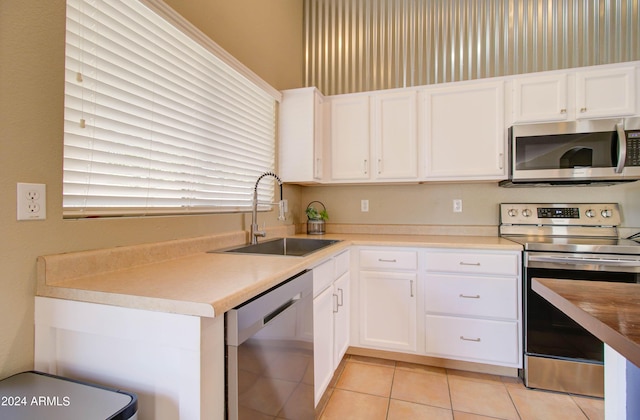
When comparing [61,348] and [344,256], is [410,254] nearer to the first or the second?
[344,256]

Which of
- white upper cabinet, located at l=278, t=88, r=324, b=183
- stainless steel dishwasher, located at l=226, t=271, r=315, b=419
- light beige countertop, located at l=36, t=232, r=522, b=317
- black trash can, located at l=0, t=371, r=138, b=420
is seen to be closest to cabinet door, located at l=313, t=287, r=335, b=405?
stainless steel dishwasher, located at l=226, t=271, r=315, b=419

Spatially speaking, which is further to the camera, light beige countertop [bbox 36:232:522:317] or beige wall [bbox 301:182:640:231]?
beige wall [bbox 301:182:640:231]

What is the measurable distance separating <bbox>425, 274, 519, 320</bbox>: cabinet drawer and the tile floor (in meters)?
0.43

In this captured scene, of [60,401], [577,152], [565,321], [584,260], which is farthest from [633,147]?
[60,401]

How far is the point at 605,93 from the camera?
2.10 m

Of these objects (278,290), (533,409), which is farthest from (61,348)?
(533,409)

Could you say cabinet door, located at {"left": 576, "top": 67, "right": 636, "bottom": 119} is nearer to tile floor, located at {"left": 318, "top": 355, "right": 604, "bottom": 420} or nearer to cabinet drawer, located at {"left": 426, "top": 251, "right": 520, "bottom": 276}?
cabinet drawer, located at {"left": 426, "top": 251, "right": 520, "bottom": 276}

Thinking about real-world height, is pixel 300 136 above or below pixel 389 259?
above

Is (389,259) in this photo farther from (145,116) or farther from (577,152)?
(145,116)

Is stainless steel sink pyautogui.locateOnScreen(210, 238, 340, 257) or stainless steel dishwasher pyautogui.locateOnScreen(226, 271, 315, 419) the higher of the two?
stainless steel sink pyautogui.locateOnScreen(210, 238, 340, 257)

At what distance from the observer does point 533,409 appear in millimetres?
1729

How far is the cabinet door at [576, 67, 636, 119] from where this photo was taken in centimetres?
206

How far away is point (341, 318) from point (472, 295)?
2.93 ft

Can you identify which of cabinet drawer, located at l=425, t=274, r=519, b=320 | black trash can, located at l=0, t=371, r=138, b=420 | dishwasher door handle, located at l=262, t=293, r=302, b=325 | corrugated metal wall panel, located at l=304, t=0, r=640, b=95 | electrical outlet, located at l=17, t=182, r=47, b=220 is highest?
corrugated metal wall panel, located at l=304, t=0, r=640, b=95
